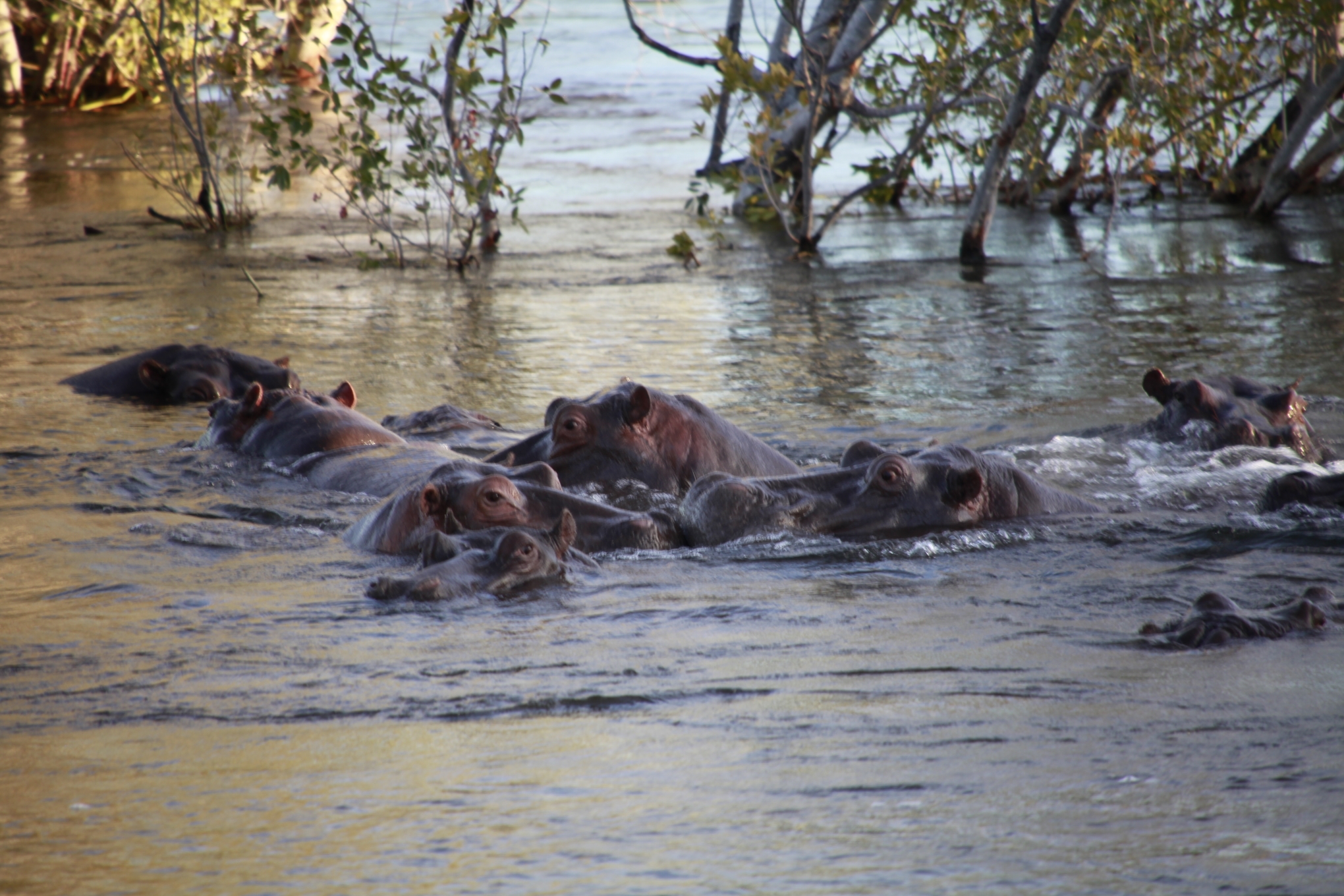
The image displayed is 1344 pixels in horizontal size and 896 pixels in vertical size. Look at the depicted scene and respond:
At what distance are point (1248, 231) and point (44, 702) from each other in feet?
41.4

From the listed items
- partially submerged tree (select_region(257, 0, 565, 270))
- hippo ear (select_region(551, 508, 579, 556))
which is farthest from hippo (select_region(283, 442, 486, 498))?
partially submerged tree (select_region(257, 0, 565, 270))

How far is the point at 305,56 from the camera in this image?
26484mm

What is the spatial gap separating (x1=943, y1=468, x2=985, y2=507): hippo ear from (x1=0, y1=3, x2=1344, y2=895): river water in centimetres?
19

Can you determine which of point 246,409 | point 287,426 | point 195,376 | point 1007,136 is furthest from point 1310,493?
point 1007,136

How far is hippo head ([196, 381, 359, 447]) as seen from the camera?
21.2 ft

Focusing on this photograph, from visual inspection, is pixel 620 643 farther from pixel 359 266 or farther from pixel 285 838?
pixel 359 266

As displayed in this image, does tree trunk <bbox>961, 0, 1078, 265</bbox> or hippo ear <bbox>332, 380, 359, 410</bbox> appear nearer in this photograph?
hippo ear <bbox>332, 380, 359, 410</bbox>

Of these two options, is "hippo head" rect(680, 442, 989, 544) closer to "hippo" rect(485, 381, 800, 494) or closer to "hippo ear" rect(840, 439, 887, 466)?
"hippo ear" rect(840, 439, 887, 466)

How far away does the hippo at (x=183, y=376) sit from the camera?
7.67 m

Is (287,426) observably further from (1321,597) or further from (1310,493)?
(1321,597)

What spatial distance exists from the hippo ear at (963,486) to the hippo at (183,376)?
12.4ft

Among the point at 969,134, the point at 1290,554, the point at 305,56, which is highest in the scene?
the point at 305,56

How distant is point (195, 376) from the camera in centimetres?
772

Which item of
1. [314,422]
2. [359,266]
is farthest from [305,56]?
[314,422]
